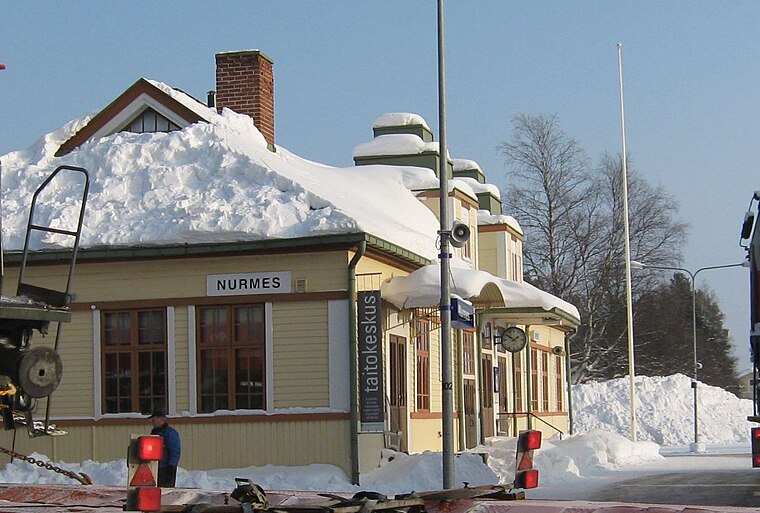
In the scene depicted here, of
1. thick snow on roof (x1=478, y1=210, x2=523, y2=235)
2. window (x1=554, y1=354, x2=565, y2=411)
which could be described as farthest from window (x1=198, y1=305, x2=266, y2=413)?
window (x1=554, y1=354, x2=565, y2=411)

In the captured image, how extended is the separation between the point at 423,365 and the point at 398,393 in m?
2.26

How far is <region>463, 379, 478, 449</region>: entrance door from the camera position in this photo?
27.6m

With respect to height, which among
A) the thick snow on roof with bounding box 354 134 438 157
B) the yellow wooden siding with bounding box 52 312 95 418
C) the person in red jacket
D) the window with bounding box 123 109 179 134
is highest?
the thick snow on roof with bounding box 354 134 438 157

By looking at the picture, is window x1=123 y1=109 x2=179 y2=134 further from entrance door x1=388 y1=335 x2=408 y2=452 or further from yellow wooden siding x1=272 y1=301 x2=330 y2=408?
entrance door x1=388 y1=335 x2=408 y2=452

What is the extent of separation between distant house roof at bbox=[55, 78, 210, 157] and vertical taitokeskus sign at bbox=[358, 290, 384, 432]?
19.0 feet

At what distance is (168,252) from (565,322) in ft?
51.7

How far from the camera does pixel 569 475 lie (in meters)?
24.0

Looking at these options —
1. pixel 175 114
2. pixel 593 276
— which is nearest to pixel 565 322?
pixel 175 114

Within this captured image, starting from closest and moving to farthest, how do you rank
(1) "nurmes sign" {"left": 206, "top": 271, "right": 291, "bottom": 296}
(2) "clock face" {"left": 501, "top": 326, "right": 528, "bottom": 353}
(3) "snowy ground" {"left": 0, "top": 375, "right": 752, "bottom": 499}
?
(3) "snowy ground" {"left": 0, "top": 375, "right": 752, "bottom": 499}, (1) "nurmes sign" {"left": 206, "top": 271, "right": 291, "bottom": 296}, (2) "clock face" {"left": 501, "top": 326, "right": 528, "bottom": 353}

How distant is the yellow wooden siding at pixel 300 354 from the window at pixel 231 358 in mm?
296

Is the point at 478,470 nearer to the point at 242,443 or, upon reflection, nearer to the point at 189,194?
the point at 242,443

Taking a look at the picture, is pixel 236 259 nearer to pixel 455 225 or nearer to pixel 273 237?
pixel 273 237

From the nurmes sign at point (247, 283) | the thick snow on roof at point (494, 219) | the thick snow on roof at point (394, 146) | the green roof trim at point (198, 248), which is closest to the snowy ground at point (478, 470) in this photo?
the nurmes sign at point (247, 283)

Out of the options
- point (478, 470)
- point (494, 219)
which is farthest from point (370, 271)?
→ point (494, 219)
